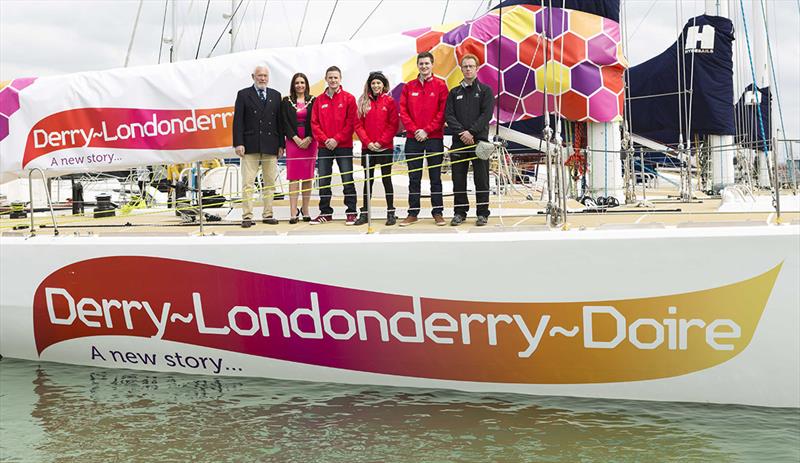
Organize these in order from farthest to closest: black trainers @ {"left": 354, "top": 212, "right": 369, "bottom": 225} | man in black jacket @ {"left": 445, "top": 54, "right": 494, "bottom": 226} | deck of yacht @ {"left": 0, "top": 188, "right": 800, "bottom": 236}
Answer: black trainers @ {"left": 354, "top": 212, "right": 369, "bottom": 225}, man in black jacket @ {"left": 445, "top": 54, "right": 494, "bottom": 226}, deck of yacht @ {"left": 0, "top": 188, "right": 800, "bottom": 236}

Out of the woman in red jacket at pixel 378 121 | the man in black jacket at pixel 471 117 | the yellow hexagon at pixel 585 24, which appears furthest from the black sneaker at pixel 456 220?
the yellow hexagon at pixel 585 24

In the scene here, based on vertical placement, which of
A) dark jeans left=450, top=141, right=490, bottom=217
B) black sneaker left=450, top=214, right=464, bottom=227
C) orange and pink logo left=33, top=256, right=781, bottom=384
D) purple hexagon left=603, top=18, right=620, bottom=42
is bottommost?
orange and pink logo left=33, top=256, right=781, bottom=384

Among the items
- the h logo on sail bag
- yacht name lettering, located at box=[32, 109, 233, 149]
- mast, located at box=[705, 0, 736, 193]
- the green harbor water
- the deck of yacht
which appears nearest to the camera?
the green harbor water

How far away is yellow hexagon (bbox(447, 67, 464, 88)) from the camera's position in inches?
295

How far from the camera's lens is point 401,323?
590 centimetres

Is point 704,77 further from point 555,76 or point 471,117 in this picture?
point 471,117

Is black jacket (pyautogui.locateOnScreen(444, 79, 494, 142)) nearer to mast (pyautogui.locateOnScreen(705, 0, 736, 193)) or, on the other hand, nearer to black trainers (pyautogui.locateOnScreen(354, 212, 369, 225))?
black trainers (pyautogui.locateOnScreen(354, 212, 369, 225))

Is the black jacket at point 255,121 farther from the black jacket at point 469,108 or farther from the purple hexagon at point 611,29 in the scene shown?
the purple hexagon at point 611,29

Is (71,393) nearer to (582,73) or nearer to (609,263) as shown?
(609,263)

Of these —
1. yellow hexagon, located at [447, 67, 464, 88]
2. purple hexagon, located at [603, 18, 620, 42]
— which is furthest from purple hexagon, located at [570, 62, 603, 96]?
yellow hexagon, located at [447, 67, 464, 88]

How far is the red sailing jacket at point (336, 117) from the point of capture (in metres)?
7.03

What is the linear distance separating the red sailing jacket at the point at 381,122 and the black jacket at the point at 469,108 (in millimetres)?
593

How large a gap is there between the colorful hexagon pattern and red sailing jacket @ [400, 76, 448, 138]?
81 cm

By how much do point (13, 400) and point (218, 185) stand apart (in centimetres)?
581
